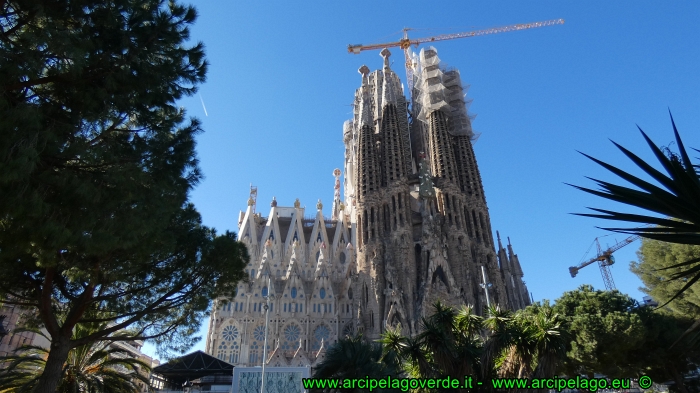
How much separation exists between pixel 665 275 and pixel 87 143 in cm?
2569

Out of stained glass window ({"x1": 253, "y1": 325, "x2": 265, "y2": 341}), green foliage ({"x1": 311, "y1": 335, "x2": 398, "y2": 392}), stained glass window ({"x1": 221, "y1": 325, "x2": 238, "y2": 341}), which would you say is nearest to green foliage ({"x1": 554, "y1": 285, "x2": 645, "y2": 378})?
green foliage ({"x1": 311, "y1": 335, "x2": 398, "y2": 392})

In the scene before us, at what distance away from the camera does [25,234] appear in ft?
24.0

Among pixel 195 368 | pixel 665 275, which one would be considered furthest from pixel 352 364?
pixel 665 275

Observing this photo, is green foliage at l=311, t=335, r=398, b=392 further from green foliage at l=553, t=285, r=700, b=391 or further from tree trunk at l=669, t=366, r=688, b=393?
tree trunk at l=669, t=366, r=688, b=393

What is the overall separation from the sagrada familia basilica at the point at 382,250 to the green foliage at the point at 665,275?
429 inches

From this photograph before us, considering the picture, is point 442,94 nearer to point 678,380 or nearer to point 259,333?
point 259,333

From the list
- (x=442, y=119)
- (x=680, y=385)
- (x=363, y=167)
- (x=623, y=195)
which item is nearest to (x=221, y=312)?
(x=363, y=167)

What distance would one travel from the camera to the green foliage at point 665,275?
72.0 ft

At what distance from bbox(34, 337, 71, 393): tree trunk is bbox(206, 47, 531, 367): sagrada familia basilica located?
24653 mm

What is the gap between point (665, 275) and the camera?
22.8m

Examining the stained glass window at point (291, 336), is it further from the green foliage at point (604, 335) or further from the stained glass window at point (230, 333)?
the green foliage at point (604, 335)

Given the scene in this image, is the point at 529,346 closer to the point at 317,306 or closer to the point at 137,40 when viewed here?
the point at 137,40

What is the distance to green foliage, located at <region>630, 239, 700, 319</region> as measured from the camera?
2195 cm

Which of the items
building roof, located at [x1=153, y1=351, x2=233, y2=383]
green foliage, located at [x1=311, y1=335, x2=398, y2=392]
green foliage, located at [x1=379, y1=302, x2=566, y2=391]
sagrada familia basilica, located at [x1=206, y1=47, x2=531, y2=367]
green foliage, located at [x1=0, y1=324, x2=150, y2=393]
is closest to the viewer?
green foliage, located at [x1=311, y1=335, x2=398, y2=392]
